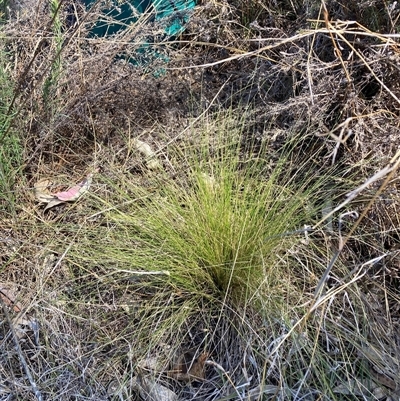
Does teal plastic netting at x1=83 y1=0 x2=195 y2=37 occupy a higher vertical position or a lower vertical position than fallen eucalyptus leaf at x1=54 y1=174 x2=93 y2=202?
higher

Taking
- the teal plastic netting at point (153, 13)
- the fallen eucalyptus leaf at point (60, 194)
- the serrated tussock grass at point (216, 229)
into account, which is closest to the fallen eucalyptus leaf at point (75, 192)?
the fallen eucalyptus leaf at point (60, 194)

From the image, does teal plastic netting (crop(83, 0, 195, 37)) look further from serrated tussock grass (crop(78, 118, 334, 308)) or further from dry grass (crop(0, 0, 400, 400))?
serrated tussock grass (crop(78, 118, 334, 308))

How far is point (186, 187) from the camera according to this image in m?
1.69

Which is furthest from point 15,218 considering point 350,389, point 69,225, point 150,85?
point 350,389

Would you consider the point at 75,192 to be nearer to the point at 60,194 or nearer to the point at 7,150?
the point at 60,194

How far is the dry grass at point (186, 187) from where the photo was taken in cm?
136

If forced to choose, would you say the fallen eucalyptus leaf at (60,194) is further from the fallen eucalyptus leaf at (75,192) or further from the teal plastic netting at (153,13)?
the teal plastic netting at (153,13)

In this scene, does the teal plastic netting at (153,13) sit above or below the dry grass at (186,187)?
above

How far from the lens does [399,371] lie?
50.9 inches

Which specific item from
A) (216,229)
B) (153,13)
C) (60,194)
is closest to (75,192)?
(60,194)

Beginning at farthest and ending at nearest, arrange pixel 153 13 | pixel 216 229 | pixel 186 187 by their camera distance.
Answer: pixel 153 13 → pixel 186 187 → pixel 216 229

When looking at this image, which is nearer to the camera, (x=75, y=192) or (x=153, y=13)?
(x=75, y=192)

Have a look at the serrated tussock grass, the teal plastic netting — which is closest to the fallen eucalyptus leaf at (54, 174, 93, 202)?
the serrated tussock grass

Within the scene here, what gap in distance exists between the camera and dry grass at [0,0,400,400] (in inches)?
53.4
